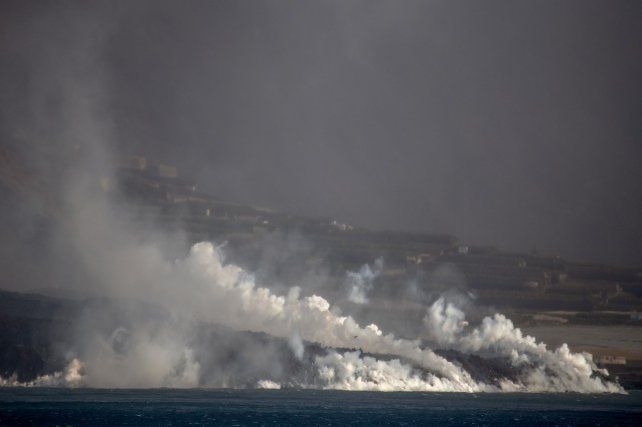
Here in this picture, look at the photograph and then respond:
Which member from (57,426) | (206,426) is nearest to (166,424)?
(206,426)

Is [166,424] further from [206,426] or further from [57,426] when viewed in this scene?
[57,426]

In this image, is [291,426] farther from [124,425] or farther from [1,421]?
[1,421]

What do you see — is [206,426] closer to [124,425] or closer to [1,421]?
[124,425]

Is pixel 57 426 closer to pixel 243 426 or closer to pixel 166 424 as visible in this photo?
pixel 166 424

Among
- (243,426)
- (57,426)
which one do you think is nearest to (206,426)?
(243,426)

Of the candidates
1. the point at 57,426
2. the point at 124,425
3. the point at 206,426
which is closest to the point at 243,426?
the point at 206,426
